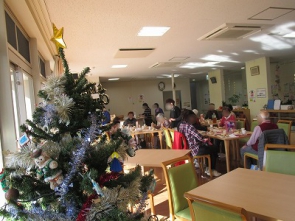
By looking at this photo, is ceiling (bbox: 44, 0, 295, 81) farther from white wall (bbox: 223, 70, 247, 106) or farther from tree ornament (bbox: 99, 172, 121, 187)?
white wall (bbox: 223, 70, 247, 106)

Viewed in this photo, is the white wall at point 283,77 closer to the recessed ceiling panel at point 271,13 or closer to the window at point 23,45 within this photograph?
the recessed ceiling panel at point 271,13

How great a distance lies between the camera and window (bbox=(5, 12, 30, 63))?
2178mm

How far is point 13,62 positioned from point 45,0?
75 cm

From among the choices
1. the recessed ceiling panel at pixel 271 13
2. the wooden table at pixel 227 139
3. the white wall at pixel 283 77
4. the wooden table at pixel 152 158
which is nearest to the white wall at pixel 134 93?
the white wall at pixel 283 77

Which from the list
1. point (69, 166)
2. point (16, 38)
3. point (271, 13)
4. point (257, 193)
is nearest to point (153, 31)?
point (271, 13)

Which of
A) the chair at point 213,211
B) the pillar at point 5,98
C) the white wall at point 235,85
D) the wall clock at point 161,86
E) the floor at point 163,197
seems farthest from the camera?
the wall clock at point 161,86

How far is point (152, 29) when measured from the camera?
3.57 metres

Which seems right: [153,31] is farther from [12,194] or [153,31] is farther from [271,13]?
[12,194]

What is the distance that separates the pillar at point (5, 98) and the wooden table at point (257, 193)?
1.42 m

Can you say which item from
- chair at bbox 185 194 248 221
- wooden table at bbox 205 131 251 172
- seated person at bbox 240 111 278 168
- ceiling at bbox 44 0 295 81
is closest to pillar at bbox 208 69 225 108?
ceiling at bbox 44 0 295 81

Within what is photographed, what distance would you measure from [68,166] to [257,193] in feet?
4.60

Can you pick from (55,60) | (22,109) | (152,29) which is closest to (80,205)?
(22,109)

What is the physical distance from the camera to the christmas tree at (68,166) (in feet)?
2.90

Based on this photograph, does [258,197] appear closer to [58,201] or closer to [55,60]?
[58,201]
